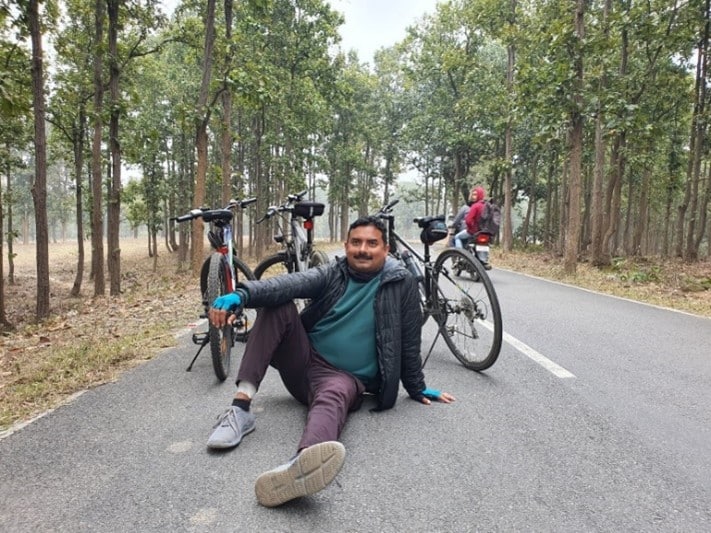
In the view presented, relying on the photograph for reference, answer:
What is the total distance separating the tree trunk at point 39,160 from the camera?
7.07 m

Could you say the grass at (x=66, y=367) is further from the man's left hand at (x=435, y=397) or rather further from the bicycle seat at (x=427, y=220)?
the bicycle seat at (x=427, y=220)

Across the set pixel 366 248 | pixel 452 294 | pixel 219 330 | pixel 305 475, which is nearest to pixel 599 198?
pixel 452 294

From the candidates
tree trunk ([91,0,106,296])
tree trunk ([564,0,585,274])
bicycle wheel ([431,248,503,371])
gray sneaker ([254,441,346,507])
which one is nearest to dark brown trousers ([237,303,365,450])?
gray sneaker ([254,441,346,507])

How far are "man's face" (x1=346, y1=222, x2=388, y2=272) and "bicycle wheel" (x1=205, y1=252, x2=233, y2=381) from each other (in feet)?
4.11

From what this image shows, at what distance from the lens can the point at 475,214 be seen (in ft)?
29.8

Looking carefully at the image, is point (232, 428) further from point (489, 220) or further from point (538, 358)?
point (489, 220)

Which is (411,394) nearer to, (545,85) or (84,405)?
(84,405)

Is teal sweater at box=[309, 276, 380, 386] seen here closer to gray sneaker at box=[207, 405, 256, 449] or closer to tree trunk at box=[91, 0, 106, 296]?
gray sneaker at box=[207, 405, 256, 449]

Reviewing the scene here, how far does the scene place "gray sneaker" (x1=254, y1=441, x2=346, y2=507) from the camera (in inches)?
74.2

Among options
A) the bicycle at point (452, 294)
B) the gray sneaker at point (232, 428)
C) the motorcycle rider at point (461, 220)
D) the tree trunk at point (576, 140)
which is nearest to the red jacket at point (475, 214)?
the motorcycle rider at point (461, 220)

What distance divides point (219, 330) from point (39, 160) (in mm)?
6425

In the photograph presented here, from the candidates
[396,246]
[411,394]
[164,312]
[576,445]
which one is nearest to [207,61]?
[164,312]

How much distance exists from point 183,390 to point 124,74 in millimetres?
13442

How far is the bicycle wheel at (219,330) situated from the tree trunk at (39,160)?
547cm
